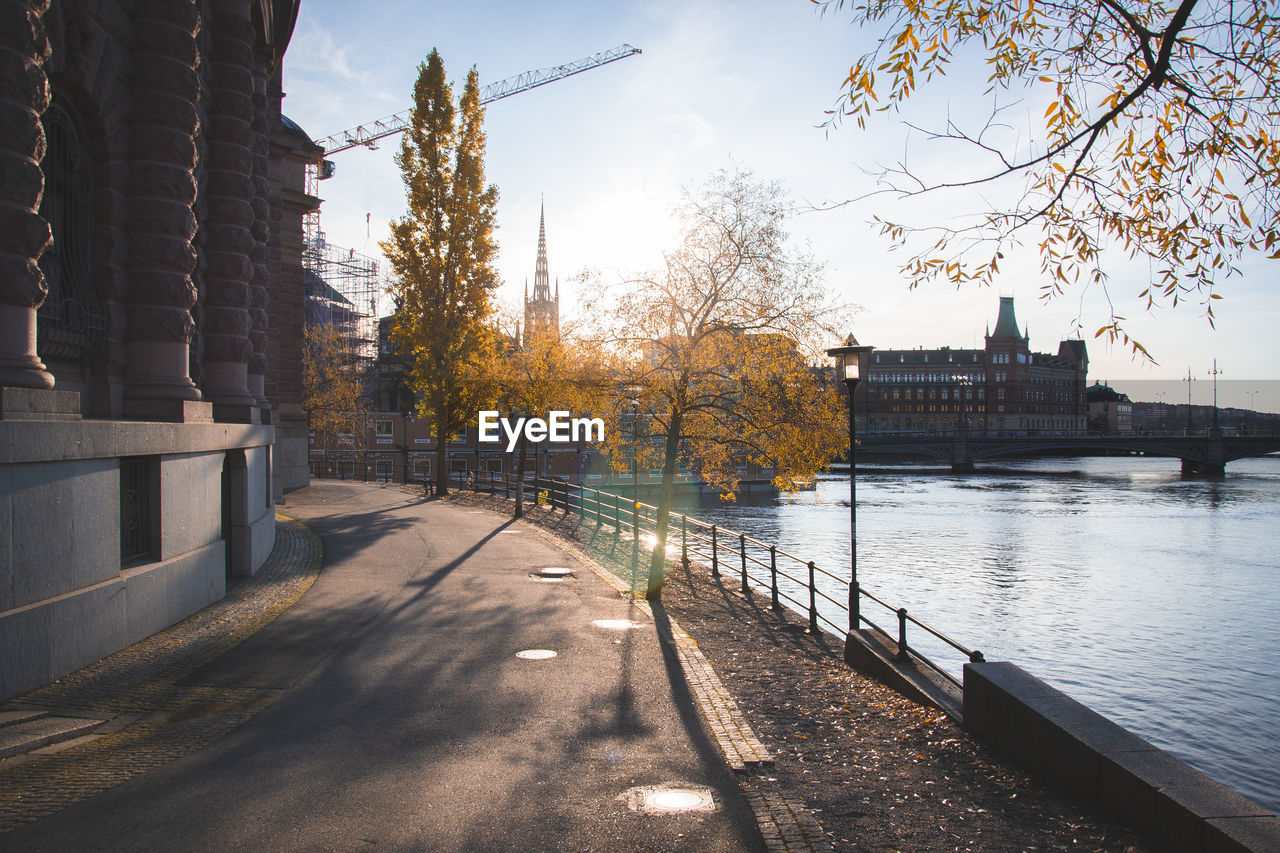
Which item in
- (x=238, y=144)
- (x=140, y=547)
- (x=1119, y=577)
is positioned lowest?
(x=1119, y=577)

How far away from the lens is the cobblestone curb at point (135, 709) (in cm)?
641

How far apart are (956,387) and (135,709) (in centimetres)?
18746

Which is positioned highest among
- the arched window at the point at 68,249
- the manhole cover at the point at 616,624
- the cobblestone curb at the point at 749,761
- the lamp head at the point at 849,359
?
the arched window at the point at 68,249

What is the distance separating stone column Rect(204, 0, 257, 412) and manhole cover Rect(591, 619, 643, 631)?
30.6 ft

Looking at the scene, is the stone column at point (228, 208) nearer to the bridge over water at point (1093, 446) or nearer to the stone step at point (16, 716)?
the stone step at point (16, 716)

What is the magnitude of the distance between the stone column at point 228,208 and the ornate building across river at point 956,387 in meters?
165

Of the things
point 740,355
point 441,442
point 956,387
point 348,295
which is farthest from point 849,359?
point 956,387

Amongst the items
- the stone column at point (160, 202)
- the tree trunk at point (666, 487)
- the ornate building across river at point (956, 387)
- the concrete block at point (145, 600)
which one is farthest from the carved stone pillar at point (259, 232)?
the ornate building across river at point (956, 387)

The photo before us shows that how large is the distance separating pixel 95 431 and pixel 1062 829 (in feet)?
33.4

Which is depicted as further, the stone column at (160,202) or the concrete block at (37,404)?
the stone column at (160,202)

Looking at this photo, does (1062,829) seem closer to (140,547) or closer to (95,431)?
(95,431)

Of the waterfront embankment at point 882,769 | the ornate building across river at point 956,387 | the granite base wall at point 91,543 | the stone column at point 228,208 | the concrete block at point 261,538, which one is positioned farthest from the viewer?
the ornate building across river at point 956,387

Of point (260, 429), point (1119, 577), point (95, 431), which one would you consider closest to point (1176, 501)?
point (1119, 577)

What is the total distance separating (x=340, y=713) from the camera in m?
8.38
